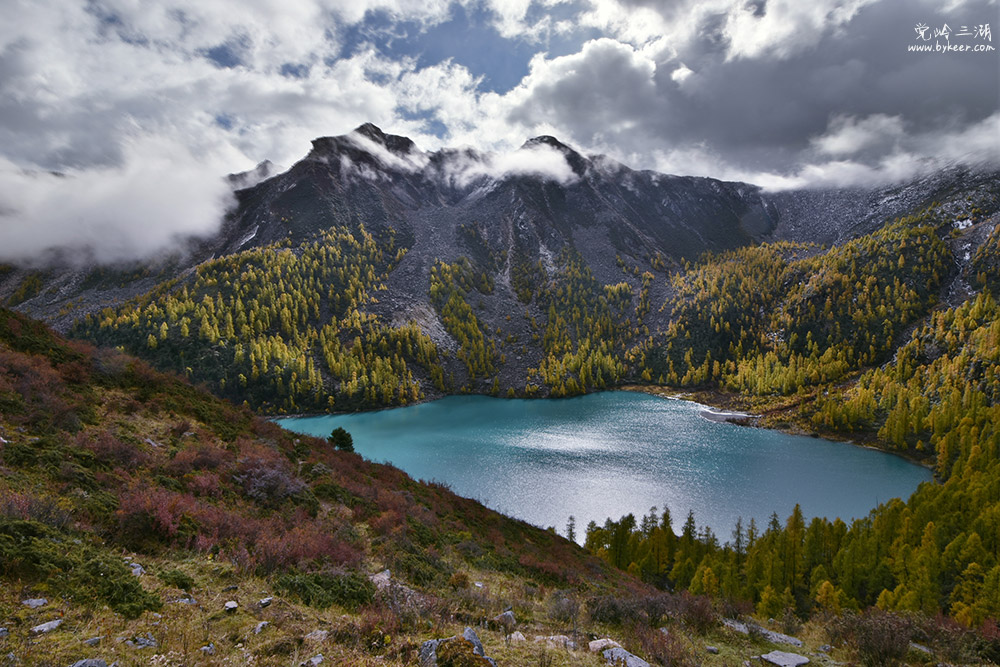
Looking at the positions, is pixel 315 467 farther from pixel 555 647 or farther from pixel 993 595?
pixel 993 595

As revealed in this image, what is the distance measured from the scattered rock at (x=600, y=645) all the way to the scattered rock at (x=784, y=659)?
4403 millimetres

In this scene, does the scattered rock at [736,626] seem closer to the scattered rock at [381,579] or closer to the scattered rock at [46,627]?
the scattered rock at [381,579]

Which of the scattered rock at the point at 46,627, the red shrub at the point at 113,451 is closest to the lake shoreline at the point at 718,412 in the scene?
the red shrub at the point at 113,451

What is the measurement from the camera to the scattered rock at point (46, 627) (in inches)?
254

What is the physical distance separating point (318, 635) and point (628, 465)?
76.1 metres

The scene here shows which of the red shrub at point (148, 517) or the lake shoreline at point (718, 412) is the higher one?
the red shrub at point (148, 517)

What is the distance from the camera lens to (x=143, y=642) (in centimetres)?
699

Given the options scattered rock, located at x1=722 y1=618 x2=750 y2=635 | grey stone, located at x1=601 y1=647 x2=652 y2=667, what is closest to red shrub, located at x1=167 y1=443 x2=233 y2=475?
grey stone, located at x1=601 y1=647 x2=652 y2=667

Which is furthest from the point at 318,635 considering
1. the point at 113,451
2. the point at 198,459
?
the point at 198,459

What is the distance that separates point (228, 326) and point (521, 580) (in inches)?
6277

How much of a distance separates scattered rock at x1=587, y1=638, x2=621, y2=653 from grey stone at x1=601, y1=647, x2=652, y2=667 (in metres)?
0.28

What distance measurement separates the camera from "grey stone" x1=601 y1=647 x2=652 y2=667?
9148 millimetres

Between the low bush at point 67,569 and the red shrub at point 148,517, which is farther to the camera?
the red shrub at point 148,517

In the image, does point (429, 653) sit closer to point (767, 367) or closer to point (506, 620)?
point (506, 620)
